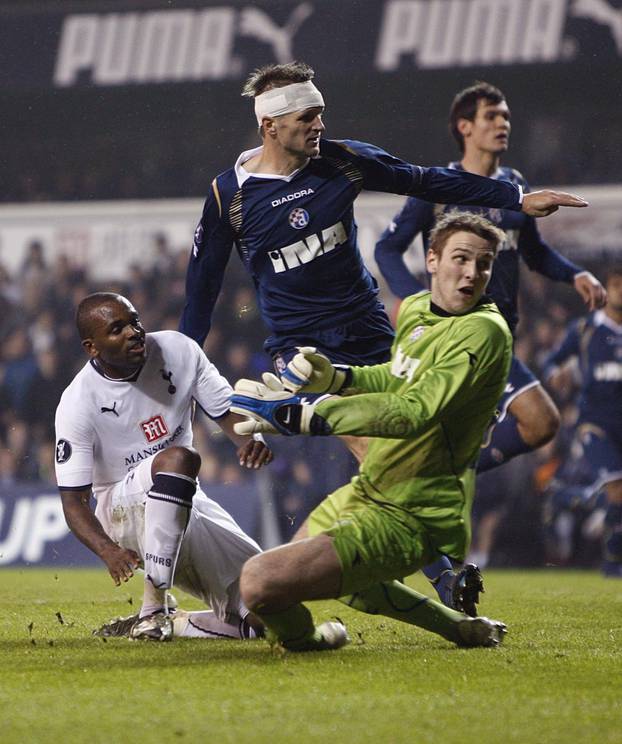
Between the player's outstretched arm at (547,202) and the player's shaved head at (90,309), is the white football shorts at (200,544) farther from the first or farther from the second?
the player's outstretched arm at (547,202)

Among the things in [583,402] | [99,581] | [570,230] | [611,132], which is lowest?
[99,581]

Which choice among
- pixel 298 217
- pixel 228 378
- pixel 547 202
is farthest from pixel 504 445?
pixel 228 378

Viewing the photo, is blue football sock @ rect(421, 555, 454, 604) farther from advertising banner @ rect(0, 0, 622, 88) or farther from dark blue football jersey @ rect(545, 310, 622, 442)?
advertising banner @ rect(0, 0, 622, 88)

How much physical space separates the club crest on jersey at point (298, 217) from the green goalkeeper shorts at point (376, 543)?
1591 mm

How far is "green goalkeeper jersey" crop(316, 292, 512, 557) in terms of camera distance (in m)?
4.14

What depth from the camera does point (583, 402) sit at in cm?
1102

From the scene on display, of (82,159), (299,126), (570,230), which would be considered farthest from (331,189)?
(82,159)

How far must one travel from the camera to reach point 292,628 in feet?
14.6

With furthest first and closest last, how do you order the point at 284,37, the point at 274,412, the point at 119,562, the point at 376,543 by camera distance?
the point at 284,37, the point at 119,562, the point at 376,543, the point at 274,412

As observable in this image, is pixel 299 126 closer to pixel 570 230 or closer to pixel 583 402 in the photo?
pixel 583 402

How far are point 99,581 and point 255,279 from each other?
3.55m

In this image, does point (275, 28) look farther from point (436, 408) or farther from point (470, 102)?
point (436, 408)

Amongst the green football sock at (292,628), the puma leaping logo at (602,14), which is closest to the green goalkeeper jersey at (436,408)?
the green football sock at (292,628)

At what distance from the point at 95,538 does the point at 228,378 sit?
7.65 metres
